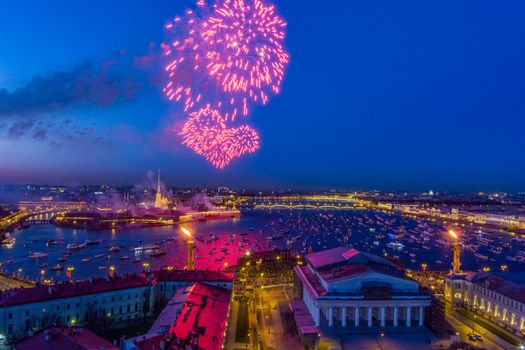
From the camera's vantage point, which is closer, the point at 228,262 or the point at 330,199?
the point at 228,262

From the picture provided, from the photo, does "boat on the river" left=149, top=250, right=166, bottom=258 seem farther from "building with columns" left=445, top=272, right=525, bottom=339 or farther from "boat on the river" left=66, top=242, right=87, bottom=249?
"building with columns" left=445, top=272, right=525, bottom=339

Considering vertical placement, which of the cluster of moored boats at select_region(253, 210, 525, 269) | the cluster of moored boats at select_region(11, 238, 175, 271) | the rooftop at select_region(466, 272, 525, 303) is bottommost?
the cluster of moored boats at select_region(11, 238, 175, 271)

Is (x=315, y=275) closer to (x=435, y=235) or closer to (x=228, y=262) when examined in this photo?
(x=228, y=262)

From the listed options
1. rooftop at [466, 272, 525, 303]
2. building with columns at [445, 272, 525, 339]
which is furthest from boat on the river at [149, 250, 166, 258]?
rooftop at [466, 272, 525, 303]

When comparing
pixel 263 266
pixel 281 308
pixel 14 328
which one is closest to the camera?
pixel 14 328

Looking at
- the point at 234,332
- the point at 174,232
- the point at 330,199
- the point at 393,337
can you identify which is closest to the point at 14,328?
the point at 234,332
